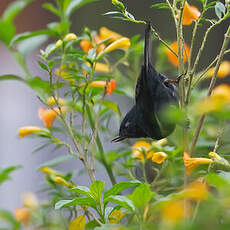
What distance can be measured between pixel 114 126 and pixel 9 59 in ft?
4.62

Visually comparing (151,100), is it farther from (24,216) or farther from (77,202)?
(24,216)

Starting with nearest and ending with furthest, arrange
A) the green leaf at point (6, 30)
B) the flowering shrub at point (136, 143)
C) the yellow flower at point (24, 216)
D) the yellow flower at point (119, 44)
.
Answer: the flowering shrub at point (136, 143) → the yellow flower at point (119, 44) → the green leaf at point (6, 30) → the yellow flower at point (24, 216)

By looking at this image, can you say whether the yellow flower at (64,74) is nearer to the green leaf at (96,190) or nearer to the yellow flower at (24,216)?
the green leaf at (96,190)

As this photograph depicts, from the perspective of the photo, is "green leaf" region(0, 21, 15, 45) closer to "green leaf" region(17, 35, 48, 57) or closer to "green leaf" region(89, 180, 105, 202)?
"green leaf" region(17, 35, 48, 57)

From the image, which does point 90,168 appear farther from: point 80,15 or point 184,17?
point 80,15

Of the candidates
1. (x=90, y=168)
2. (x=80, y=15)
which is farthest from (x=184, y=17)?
(x=80, y=15)

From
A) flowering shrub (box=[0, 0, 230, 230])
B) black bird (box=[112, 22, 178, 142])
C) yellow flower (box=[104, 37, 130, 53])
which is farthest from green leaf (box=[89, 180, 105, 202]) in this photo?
yellow flower (box=[104, 37, 130, 53])

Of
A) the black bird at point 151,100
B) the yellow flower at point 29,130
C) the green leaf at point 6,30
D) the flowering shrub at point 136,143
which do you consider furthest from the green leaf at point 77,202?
the green leaf at point 6,30

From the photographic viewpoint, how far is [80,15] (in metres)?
2.12

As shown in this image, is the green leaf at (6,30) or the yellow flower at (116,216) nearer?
the yellow flower at (116,216)

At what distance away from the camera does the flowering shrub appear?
0.91ft

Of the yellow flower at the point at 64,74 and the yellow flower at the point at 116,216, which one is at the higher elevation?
the yellow flower at the point at 64,74

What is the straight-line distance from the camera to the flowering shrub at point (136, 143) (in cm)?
28

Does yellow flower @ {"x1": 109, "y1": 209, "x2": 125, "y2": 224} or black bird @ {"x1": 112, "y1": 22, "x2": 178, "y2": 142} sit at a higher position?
black bird @ {"x1": 112, "y1": 22, "x2": 178, "y2": 142}
